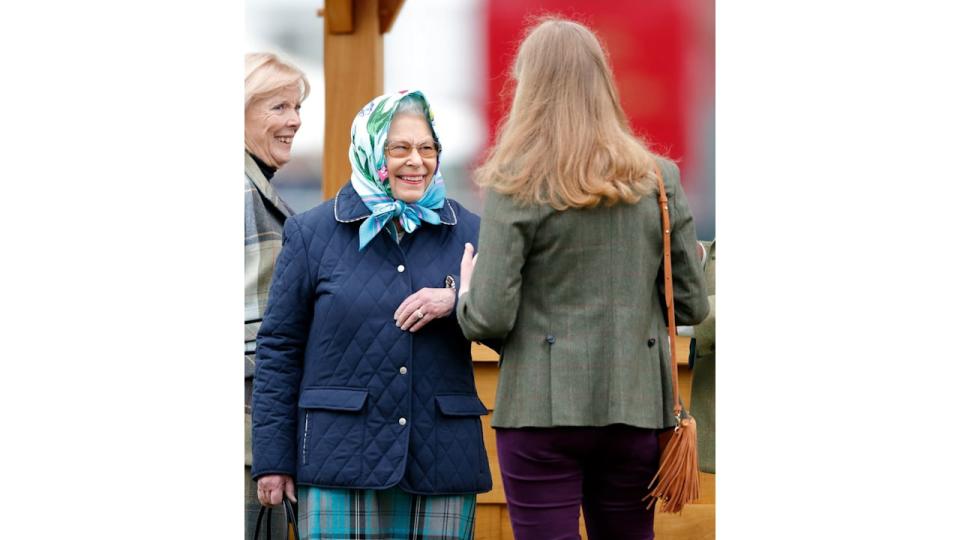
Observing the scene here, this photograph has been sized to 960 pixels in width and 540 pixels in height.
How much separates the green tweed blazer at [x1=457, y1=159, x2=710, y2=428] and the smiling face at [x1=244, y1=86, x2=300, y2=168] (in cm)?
133

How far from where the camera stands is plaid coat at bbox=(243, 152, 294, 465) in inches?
138

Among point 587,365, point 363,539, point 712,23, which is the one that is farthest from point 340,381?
point 712,23

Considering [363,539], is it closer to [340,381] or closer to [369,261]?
[340,381]

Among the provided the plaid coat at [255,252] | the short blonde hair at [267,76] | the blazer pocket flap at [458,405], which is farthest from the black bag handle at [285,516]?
the short blonde hair at [267,76]

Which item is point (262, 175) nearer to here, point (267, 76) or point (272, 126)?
point (272, 126)

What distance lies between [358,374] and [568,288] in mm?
624

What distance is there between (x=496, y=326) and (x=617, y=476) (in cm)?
45

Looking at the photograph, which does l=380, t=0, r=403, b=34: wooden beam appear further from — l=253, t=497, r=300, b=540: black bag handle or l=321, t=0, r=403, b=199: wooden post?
l=253, t=497, r=300, b=540: black bag handle

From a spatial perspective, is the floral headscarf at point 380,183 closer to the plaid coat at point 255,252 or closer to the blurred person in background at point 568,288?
the blurred person in background at point 568,288

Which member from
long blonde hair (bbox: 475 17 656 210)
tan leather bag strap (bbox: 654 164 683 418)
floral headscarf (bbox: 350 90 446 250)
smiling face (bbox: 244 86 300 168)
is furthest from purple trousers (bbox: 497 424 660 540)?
smiling face (bbox: 244 86 300 168)

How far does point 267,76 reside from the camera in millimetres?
3795

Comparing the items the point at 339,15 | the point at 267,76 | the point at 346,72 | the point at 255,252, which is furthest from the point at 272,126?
the point at 339,15

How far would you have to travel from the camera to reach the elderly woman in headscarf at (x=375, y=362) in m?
2.91

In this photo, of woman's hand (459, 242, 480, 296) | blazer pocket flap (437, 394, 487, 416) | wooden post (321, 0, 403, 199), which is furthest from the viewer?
wooden post (321, 0, 403, 199)
